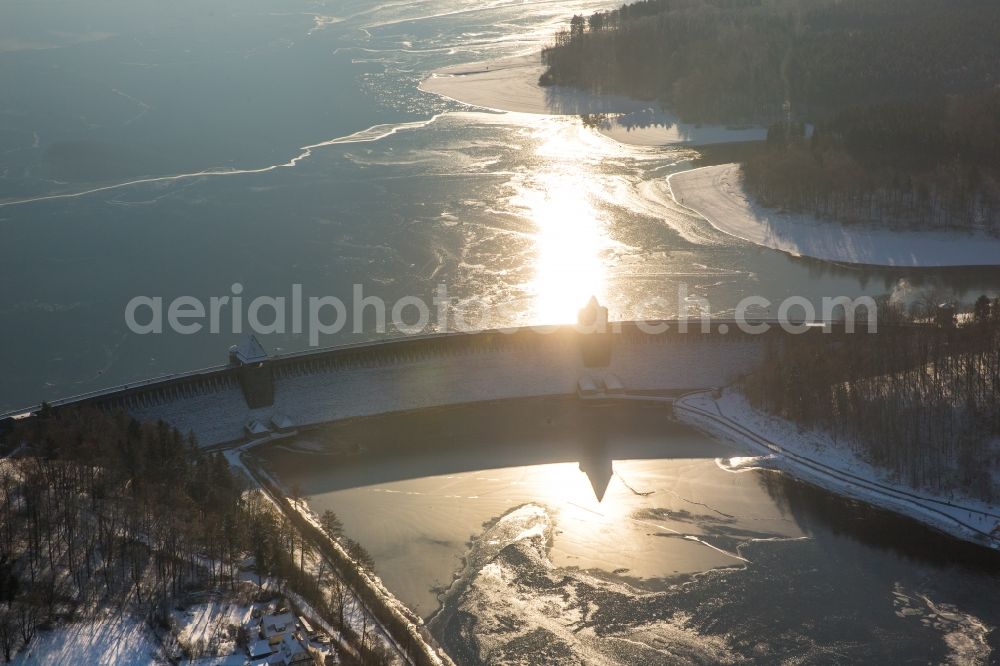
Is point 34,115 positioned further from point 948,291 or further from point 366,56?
point 948,291

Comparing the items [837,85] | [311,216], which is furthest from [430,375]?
[837,85]

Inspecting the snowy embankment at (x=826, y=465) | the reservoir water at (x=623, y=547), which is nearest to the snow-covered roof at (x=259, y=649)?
the reservoir water at (x=623, y=547)

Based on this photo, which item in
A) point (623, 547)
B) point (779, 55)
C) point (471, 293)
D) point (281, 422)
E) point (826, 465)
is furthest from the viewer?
point (779, 55)

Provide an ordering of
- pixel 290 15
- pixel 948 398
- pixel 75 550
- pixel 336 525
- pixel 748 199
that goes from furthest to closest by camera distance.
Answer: pixel 290 15 → pixel 748 199 → pixel 948 398 → pixel 336 525 → pixel 75 550

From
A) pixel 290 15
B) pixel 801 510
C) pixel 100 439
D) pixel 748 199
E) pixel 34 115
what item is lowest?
pixel 801 510

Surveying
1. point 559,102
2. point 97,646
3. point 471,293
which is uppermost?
point 559,102

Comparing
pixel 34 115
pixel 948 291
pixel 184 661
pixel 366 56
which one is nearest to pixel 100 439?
pixel 184 661

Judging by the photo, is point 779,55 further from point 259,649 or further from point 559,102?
point 259,649

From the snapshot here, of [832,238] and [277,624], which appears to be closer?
[277,624]
